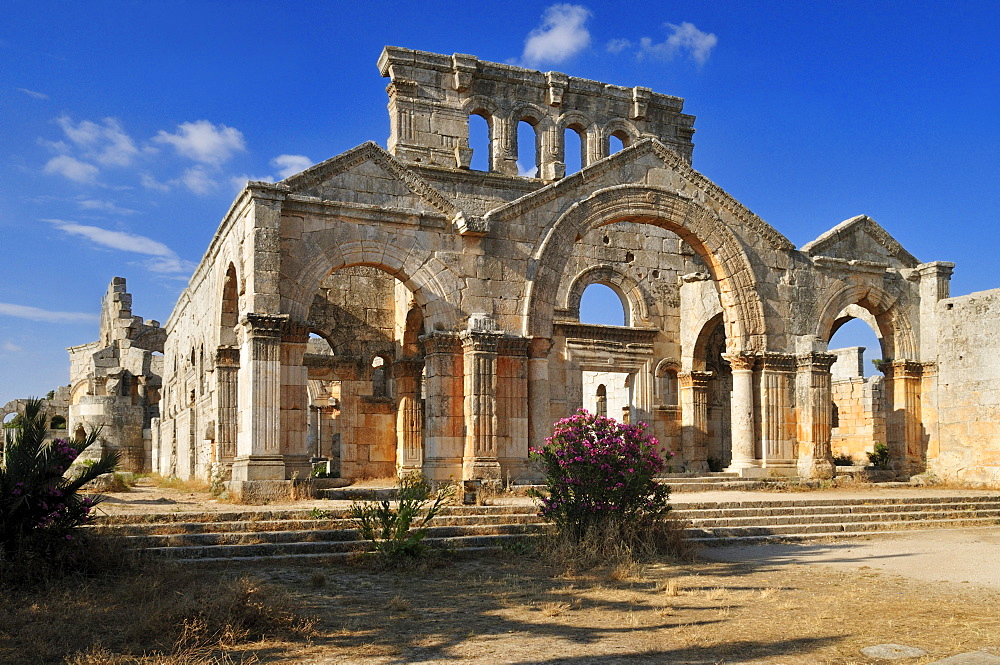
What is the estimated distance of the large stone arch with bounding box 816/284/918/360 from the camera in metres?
19.1

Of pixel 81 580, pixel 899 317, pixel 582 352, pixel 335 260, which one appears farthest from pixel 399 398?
pixel 81 580

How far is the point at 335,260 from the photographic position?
1510 cm

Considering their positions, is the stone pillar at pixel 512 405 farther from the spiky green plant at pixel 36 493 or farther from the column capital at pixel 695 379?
the spiky green plant at pixel 36 493

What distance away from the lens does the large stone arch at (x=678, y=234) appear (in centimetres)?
1644

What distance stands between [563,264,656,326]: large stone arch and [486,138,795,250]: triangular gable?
17.6 feet

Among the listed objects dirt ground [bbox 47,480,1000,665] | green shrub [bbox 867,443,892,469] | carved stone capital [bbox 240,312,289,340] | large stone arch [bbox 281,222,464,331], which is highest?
large stone arch [bbox 281,222,464,331]

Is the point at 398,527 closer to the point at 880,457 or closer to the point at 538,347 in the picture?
the point at 538,347

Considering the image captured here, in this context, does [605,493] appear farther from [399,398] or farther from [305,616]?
[399,398]

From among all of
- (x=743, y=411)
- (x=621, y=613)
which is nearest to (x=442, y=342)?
(x=743, y=411)

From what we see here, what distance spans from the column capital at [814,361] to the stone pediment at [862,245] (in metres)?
2.17

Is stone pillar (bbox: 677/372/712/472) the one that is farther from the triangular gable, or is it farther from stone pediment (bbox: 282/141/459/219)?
stone pediment (bbox: 282/141/459/219)

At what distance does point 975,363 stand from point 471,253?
406 inches

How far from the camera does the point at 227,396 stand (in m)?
17.6

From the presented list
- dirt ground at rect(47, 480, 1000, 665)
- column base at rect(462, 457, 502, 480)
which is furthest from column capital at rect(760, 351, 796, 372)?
dirt ground at rect(47, 480, 1000, 665)
